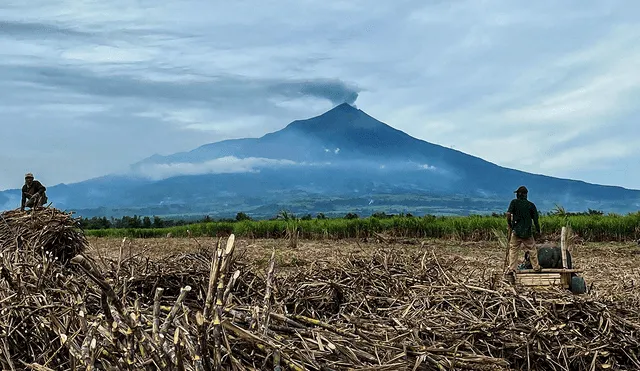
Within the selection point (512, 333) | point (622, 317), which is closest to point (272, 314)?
point (512, 333)

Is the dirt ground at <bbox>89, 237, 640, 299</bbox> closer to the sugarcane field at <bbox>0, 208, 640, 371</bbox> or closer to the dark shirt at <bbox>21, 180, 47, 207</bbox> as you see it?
the dark shirt at <bbox>21, 180, 47, 207</bbox>

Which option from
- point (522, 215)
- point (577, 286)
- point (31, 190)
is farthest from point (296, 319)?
point (31, 190)

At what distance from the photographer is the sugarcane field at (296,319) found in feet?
8.16

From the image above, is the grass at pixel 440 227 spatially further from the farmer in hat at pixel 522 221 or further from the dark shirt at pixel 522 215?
the dark shirt at pixel 522 215

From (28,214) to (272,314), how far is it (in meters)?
9.06

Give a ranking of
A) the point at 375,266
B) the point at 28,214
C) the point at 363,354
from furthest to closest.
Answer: the point at 28,214 → the point at 375,266 → the point at 363,354

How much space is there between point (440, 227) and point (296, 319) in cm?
2437

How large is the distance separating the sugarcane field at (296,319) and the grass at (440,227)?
57.0ft

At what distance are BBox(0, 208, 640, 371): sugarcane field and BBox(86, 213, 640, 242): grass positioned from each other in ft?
57.0

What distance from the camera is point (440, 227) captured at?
26.9 m

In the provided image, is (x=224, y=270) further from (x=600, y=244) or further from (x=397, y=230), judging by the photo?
(x=397, y=230)

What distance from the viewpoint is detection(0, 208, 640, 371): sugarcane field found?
249 centimetres

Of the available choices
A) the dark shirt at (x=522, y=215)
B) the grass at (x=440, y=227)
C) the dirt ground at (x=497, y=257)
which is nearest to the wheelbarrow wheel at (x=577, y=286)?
the dirt ground at (x=497, y=257)

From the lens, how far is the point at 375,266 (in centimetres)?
542
